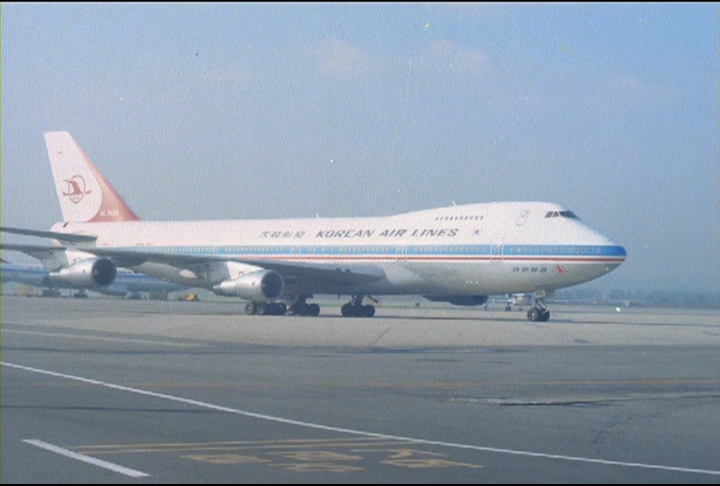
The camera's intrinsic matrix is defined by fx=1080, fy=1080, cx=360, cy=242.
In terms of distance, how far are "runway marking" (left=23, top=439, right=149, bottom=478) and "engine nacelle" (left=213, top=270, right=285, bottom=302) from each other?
112 ft

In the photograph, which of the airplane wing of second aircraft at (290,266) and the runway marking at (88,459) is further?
the airplane wing of second aircraft at (290,266)

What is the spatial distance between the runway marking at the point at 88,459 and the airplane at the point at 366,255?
3309 centimetres

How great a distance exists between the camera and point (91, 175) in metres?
59.1

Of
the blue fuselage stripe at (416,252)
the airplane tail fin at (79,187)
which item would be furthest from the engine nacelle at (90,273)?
the airplane tail fin at (79,187)

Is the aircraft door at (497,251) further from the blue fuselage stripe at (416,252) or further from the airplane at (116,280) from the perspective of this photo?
the airplane at (116,280)

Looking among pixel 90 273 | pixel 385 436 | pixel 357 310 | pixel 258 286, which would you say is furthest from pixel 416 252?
pixel 385 436

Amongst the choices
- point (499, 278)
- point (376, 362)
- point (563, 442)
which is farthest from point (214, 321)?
point (563, 442)

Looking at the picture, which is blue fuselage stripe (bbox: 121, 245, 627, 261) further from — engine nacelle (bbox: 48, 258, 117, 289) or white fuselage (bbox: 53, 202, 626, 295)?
engine nacelle (bbox: 48, 258, 117, 289)

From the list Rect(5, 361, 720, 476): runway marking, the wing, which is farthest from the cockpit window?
Rect(5, 361, 720, 476): runway marking

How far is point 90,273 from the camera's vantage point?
45594 millimetres

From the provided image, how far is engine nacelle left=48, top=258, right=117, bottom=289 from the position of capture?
45.7 m

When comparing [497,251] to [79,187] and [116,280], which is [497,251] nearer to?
[79,187]

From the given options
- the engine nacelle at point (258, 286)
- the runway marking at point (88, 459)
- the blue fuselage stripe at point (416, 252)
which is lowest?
the runway marking at point (88, 459)

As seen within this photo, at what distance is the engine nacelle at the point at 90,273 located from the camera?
45656 mm
